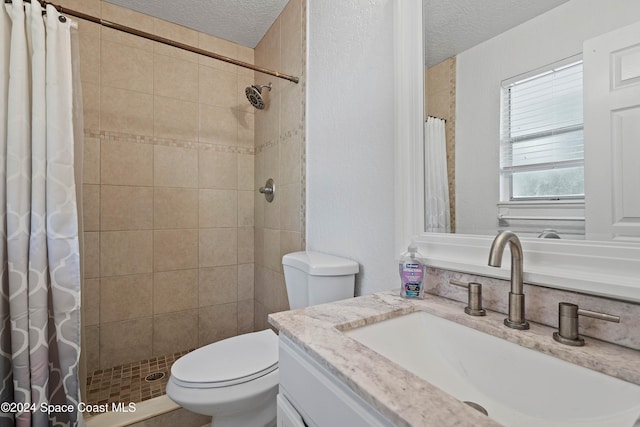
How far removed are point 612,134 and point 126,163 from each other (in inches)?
87.8

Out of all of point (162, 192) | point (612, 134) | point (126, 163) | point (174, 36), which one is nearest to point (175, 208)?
point (162, 192)

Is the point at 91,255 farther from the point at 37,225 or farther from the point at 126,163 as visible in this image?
the point at 37,225

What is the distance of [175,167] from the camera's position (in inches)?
77.7

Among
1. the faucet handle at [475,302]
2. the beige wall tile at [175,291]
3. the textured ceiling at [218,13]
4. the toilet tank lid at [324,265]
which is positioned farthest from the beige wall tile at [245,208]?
the faucet handle at [475,302]

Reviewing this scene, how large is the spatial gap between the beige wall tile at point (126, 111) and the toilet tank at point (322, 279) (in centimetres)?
146

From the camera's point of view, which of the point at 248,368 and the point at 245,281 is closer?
the point at 248,368

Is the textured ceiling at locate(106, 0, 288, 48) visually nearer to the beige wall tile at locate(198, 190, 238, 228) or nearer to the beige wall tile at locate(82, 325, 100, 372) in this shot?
the beige wall tile at locate(198, 190, 238, 228)

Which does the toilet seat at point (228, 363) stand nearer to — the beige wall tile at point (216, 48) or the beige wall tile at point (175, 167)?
the beige wall tile at point (175, 167)

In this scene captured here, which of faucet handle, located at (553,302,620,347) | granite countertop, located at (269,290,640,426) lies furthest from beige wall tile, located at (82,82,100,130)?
faucet handle, located at (553,302,620,347)

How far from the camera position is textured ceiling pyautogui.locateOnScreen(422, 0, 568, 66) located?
2.42 ft

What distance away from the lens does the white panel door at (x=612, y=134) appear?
0.55 m

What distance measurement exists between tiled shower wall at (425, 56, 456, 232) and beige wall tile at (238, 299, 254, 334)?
5.91ft

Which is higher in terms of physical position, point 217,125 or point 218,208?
point 217,125

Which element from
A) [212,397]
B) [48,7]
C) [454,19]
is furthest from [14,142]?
[454,19]
